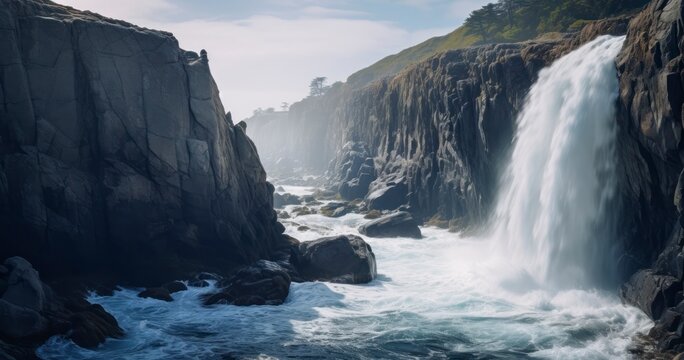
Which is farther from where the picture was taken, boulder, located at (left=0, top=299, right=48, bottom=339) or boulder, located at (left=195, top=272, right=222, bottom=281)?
boulder, located at (left=195, top=272, right=222, bottom=281)

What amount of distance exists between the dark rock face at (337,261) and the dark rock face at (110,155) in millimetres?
4947

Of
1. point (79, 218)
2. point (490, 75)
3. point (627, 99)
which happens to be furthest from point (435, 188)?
point (79, 218)

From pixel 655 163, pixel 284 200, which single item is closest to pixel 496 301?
pixel 655 163

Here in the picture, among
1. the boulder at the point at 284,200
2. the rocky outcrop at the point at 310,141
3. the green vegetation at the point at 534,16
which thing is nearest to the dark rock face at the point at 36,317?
the boulder at the point at 284,200

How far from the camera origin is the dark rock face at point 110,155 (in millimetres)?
39625

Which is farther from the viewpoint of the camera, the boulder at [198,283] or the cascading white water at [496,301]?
the boulder at [198,283]

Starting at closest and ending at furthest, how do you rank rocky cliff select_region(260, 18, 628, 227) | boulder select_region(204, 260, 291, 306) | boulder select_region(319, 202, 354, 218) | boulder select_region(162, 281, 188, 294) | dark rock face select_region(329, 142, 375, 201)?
boulder select_region(204, 260, 291, 306) → boulder select_region(162, 281, 188, 294) → rocky cliff select_region(260, 18, 628, 227) → boulder select_region(319, 202, 354, 218) → dark rock face select_region(329, 142, 375, 201)

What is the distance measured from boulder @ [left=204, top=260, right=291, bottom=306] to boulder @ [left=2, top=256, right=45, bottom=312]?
11130 mm

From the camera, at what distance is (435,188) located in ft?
261

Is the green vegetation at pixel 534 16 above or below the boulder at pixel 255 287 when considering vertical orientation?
above

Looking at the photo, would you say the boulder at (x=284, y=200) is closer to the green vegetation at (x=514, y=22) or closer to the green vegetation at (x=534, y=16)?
the green vegetation at (x=514, y=22)

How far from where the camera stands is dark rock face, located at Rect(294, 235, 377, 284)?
46.0 meters

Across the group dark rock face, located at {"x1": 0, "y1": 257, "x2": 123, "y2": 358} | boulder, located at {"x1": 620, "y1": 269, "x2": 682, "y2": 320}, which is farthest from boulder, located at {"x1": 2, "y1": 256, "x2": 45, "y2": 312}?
boulder, located at {"x1": 620, "y1": 269, "x2": 682, "y2": 320}

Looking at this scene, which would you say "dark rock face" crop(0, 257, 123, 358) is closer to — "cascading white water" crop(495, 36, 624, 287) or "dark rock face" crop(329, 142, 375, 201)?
"cascading white water" crop(495, 36, 624, 287)
